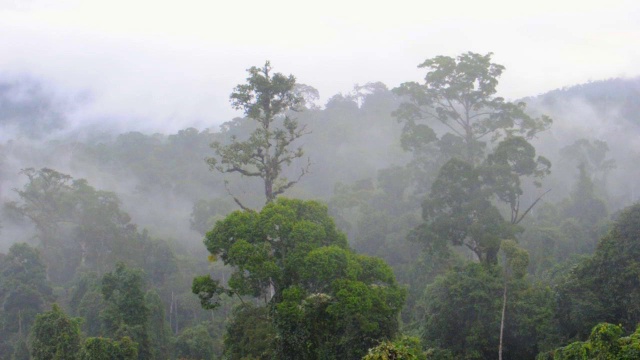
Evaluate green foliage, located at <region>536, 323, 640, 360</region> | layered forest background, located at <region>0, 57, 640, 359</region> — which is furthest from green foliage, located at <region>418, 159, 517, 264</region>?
green foliage, located at <region>536, 323, 640, 360</region>

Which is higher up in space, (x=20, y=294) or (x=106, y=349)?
(x=20, y=294)

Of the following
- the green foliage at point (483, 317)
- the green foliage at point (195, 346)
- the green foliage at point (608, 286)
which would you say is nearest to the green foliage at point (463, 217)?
the green foliage at point (483, 317)

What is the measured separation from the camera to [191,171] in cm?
6150

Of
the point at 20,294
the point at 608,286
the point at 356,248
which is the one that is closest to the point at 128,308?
the point at 20,294

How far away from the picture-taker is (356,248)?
3659 cm

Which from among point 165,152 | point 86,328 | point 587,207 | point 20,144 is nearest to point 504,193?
point 587,207

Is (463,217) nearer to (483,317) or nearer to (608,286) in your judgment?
→ (483,317)

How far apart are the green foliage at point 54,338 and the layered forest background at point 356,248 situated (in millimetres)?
68

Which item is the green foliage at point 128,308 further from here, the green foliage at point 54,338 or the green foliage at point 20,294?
the green foliage at point 20,294

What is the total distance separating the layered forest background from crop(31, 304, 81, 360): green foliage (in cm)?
7

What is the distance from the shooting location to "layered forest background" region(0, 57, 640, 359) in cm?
1337

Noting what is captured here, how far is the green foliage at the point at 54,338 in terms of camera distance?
1658 centimetres

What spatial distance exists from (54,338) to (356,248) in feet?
74.7

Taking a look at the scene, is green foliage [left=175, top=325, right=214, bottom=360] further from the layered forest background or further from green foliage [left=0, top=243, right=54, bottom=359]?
green foliage [left=0, top=243, right=54, bottom=359]
